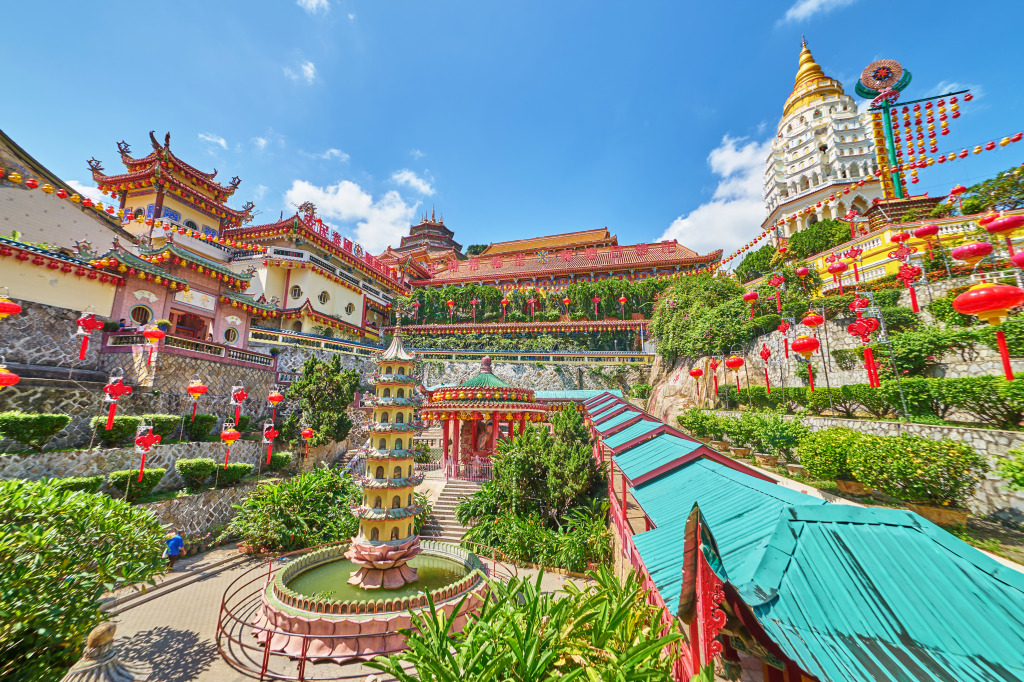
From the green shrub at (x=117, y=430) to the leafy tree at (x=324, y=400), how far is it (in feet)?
17.9

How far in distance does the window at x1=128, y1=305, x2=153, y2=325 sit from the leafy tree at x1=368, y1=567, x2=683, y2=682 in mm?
19426

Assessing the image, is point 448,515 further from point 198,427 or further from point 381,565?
point 198,427

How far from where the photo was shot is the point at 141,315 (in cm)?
1803

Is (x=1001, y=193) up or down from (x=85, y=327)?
up

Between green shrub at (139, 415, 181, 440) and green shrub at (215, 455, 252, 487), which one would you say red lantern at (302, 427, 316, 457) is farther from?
green shrub at (139, 415, 181, 440)

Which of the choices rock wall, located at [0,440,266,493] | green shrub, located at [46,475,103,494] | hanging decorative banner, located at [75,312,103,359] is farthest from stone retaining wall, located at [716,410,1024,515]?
hanging decorative banner, located at [75,312,103,359]

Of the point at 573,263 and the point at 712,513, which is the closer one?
the point at 712,513

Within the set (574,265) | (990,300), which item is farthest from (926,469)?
(574,265)

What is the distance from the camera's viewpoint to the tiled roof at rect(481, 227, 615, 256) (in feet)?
155

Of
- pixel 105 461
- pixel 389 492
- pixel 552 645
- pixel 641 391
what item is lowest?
pixel 552 645

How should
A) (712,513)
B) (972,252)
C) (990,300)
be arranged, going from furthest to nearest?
(972,252) → (990,300) → (712,513)

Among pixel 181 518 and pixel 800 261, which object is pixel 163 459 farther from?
pixel 800 261

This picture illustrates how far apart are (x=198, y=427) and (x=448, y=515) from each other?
946cm

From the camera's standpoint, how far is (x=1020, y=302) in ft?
18.6
